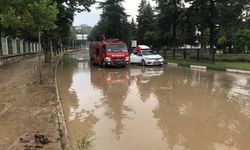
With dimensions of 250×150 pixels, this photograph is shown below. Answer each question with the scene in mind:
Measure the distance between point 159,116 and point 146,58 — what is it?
862 inches

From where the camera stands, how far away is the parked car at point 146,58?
31766 millimetres

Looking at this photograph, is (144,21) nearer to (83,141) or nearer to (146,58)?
(146,58)

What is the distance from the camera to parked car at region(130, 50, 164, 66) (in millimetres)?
31766

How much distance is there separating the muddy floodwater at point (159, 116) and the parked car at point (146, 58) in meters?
14.5

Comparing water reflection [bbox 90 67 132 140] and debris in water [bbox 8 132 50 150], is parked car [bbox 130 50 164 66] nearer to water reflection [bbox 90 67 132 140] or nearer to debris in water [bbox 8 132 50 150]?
water reflection [bbox 90 67 132 140]

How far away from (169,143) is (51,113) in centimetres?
419

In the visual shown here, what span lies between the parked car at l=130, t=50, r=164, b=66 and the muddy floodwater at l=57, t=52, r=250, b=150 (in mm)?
14543

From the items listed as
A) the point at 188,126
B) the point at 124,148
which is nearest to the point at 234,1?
the point at 188,126

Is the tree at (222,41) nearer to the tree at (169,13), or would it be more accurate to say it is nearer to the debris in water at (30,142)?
the tree at (169,13)

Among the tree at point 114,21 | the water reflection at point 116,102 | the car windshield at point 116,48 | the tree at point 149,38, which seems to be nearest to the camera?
the water reflection at point 116,102

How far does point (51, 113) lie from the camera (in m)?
10.4

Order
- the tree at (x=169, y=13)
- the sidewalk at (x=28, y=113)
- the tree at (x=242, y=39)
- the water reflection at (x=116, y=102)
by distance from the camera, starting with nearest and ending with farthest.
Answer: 1. the sidewalk at (x=28, y=113)
2. the water reflection at (x=116, y=102)
3. the tree at (x=169, y=13)
4. the tree at (x=242, y=39)

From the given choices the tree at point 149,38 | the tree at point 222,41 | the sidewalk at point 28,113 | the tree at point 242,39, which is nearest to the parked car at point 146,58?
the sidewalk at point 28,113

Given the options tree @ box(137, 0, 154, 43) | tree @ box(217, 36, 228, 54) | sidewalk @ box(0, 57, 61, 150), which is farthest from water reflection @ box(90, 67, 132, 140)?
tree @ box(137, 0, 154, 43)
